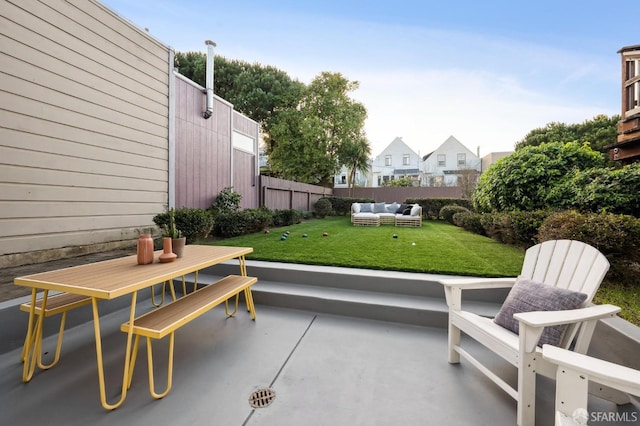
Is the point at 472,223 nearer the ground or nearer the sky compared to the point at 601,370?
nearer the sky

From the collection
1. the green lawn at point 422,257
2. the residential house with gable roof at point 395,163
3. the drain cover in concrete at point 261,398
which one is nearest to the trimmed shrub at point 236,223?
the green lawn at point 422,257

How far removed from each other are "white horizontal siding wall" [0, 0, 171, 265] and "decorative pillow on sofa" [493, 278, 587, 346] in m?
5.32

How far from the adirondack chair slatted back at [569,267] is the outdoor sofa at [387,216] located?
680cm

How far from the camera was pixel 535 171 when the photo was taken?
4.37m

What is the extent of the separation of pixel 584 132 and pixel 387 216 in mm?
17739

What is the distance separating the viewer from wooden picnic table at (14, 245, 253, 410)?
→ 4.41 ft

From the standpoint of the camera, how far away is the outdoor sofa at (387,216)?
8.76 metres

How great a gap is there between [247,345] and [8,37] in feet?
15.2

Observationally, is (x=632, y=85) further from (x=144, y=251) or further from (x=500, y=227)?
(x=144, y=251)

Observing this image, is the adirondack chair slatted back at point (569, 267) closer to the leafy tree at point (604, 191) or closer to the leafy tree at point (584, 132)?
the leafy tree at point (604, 191)

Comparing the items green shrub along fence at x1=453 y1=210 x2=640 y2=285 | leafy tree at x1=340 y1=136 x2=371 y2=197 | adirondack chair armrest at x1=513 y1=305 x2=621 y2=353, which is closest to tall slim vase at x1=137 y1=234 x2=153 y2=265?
adirondack chair armrest at x1=513 y1=305 x2=621 y2=353

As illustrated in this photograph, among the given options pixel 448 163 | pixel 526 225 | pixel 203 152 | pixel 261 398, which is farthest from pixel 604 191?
pixel 448 163

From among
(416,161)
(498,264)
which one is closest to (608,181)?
(498,264)

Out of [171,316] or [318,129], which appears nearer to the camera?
[171,316]
